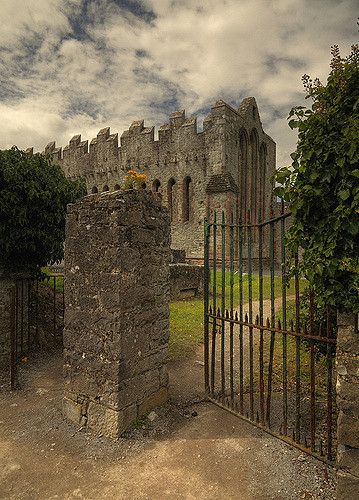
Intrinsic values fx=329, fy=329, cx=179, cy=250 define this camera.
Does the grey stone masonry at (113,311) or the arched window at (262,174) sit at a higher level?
the arched window at (262,174)

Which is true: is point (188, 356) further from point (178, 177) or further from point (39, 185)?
point (178, 177)

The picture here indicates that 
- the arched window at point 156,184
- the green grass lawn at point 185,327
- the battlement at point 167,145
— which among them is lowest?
the green grass lawn at point 185,327

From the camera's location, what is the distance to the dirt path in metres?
3.21

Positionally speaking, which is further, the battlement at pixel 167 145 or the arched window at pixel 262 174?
the arched window at pixel 262 174

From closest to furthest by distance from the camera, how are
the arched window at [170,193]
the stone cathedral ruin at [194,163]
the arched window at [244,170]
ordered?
the stone cathedral ruin at [194,163], the arched window at [244,170], the arched window at [170,193]

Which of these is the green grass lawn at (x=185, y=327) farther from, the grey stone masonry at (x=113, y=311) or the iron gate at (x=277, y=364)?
the grey stone masonry at (x=113, y=311)

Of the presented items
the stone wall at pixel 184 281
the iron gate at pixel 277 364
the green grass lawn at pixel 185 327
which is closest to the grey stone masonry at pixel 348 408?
the iron gate at pixel 277 364

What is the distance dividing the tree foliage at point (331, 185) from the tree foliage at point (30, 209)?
17.7ft

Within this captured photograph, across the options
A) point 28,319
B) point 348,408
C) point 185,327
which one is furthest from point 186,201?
point 348,408

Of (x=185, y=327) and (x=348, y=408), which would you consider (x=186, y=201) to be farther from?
(x=348, y=408)

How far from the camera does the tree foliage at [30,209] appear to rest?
6.48m

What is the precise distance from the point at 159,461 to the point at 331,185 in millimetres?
3430

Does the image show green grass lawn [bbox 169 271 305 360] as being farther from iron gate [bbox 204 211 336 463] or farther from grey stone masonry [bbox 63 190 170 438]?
grey stone masonry [bbox 63 190 170 438]

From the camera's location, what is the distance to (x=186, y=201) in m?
22.0
